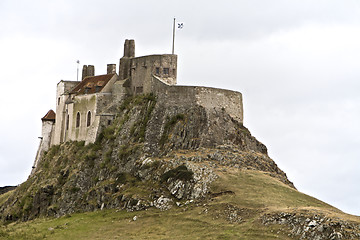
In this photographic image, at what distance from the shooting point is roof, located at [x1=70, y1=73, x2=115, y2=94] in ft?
391

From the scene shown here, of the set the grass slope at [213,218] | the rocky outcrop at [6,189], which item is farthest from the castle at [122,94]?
the rocky outcrop at [6,189]

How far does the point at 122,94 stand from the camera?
117125 mm

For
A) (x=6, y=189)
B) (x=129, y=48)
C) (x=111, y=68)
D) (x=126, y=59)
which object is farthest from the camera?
(x=6, y=189)

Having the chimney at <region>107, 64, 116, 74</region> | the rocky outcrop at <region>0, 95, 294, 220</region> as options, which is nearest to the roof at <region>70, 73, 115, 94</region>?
the chimney at <region>107, 64, 116, 74</region>

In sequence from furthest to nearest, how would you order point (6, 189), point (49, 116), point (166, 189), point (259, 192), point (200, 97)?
point (6, 189) < point (49, 116) < point (200, 97) < point (166, 189) < point (259, 192)

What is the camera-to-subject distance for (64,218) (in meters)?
104

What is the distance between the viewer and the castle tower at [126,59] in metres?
119

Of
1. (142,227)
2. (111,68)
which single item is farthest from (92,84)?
(142,227)

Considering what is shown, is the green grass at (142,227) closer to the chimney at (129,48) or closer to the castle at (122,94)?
the castle at (122,94)

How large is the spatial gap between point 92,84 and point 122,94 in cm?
711

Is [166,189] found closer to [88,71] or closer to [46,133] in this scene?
[46,133]

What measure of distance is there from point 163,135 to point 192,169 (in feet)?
33.5

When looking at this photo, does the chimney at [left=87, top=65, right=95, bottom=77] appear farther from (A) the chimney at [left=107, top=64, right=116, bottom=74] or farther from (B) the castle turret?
(B) the castle turret

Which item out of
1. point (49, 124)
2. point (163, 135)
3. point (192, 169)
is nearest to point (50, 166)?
point (49, 124)
